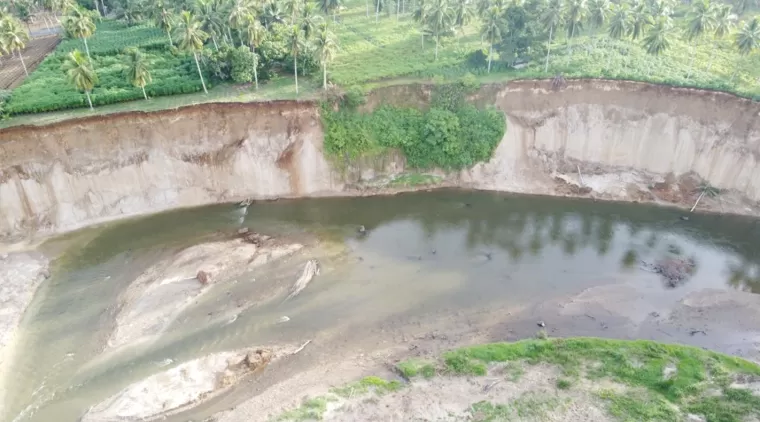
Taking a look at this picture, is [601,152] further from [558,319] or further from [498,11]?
[558,319]

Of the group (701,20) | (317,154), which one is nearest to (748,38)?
(701,20)

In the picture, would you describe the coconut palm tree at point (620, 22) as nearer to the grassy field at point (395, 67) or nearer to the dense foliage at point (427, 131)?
the grassy field at point (395, 67)

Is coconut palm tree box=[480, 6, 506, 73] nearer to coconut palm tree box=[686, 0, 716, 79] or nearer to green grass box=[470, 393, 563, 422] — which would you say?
coconut palm tree box=[686, 0, 716, 79]

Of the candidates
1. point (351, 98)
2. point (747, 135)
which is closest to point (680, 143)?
point (747, 135)

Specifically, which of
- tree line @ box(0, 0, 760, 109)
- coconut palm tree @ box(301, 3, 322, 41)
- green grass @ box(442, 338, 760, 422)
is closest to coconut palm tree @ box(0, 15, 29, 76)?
tree line @ box(0, 0, 760, 109)

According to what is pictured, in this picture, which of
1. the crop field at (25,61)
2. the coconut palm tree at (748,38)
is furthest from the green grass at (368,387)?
the coconut palm tree at (748,38)

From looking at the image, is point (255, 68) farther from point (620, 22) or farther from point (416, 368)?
point (620, 22)

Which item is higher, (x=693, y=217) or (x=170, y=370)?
(x=693, y=217)
